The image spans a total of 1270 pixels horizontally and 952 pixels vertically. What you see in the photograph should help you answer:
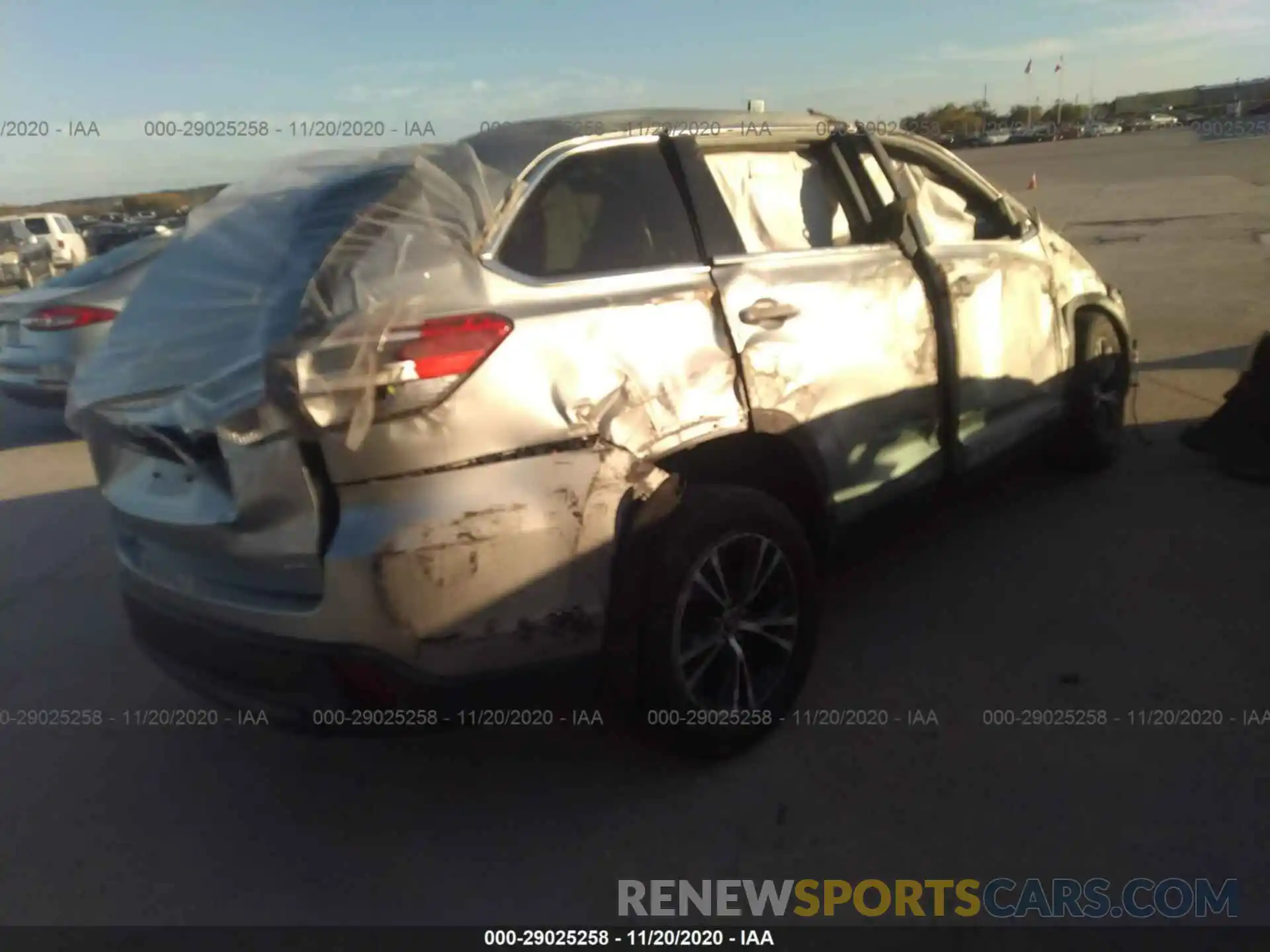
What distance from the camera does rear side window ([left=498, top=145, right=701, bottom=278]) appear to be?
9.65 feet

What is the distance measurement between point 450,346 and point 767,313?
1.17 m

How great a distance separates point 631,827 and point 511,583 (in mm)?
881

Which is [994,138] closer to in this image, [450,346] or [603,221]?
[603,221]

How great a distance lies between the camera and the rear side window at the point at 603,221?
2.94 m

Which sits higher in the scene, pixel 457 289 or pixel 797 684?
Result: pixel 457 289

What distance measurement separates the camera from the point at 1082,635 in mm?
3898

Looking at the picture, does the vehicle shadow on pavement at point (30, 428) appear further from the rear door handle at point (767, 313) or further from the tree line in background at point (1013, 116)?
the tree line in background at point (1013, 116)

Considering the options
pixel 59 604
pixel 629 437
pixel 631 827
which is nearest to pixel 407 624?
pixel 629 437

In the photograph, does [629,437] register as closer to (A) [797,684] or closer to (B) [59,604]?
(A) [797,684]

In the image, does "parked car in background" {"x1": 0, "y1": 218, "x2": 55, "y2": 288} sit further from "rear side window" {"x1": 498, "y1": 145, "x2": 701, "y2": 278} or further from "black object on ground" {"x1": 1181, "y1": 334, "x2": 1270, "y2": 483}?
"black object on ground" {"x1": 1181, "y1": 334, "x2": 1270, "y2": 483}

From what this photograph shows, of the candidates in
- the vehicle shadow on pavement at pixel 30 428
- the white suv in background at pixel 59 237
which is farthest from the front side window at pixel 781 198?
the white suv in background at pixel 59 237

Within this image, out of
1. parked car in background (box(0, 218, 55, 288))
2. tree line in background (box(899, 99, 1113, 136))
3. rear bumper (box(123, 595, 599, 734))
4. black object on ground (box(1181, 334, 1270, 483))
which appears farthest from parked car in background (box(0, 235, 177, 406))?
tree line in background (box(899, 99, 1113, 136))

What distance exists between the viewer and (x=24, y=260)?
67.4 feet

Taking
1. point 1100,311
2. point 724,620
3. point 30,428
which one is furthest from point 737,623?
point 30,428
